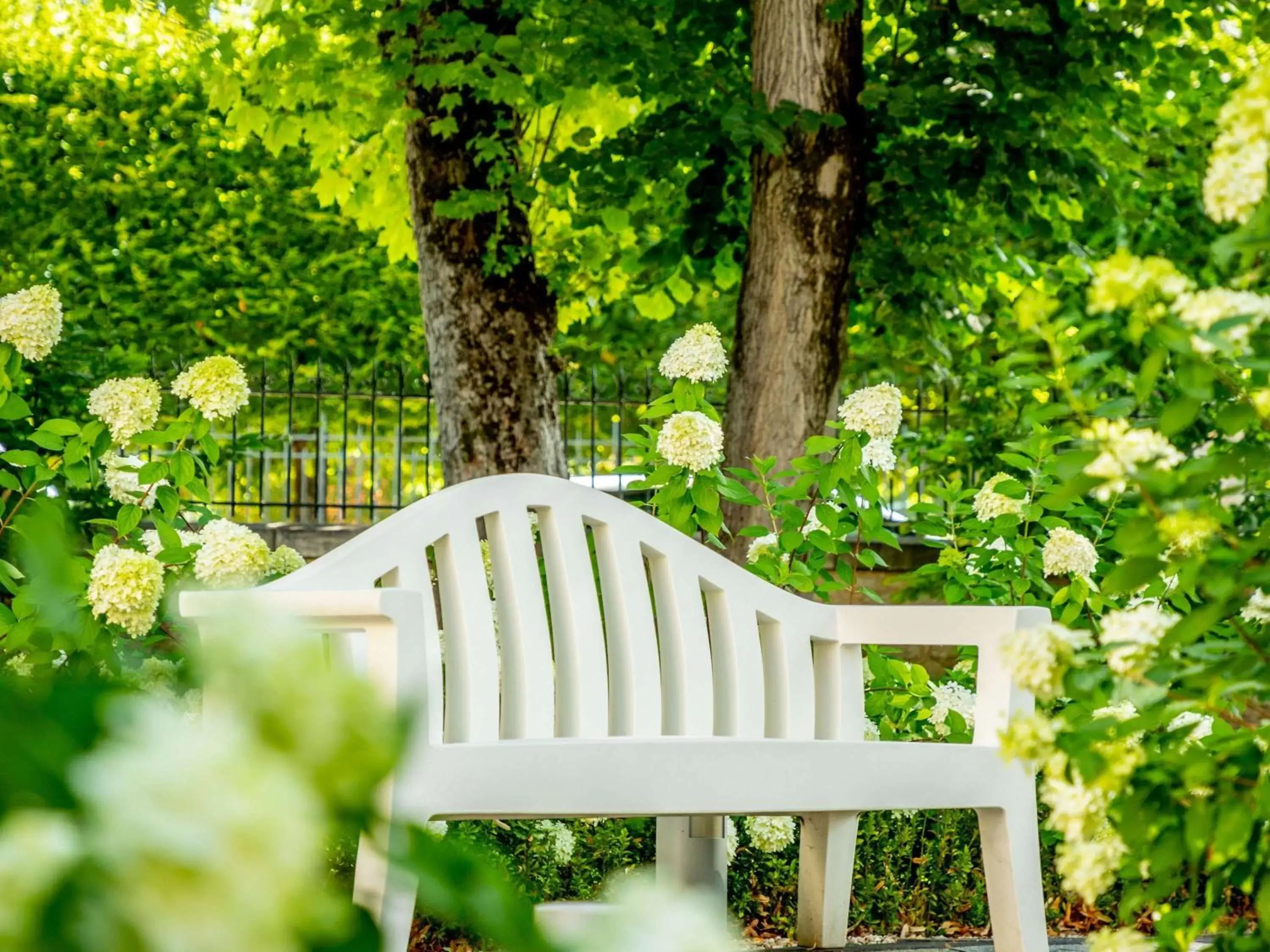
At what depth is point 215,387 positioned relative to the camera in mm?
3738

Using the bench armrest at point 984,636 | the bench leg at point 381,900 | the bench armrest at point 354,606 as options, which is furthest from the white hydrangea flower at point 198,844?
the bench armrest at point 984,636

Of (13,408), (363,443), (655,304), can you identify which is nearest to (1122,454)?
(13,408)

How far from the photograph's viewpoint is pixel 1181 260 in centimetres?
977

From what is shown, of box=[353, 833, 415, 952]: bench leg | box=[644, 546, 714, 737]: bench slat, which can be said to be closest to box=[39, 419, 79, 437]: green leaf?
box=[644, 546, 714, 737]: bench slat

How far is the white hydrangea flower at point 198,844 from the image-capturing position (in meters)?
0.36

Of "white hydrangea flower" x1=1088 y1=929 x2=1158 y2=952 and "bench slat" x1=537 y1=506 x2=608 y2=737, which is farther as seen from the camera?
"bench slat" x1=537 y1=506 x2=608 y2=737

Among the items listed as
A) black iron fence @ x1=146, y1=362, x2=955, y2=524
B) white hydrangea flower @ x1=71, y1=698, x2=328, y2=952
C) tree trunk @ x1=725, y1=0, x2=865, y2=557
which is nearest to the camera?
white hydrangea flower @ x1=71, y1=698, x2=328, y2=952

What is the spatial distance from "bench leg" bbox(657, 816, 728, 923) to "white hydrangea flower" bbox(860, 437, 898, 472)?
3.94ft

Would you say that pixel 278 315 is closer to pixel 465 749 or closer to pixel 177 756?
pixel 465 749

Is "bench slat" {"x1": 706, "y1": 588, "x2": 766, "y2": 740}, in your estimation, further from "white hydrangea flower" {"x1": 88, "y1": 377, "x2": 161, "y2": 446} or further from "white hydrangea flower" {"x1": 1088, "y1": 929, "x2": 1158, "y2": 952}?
"white hydrangea flower" {"x1": 1088, "y1": 929, "x2": 1158, "y2": 952}

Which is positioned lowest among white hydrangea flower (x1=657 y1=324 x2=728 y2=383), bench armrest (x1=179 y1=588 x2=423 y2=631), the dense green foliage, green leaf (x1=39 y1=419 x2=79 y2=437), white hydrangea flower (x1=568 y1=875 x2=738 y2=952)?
bench armrest (x1=179 y1=588 x2=423 y2=631)

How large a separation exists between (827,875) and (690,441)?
115cm

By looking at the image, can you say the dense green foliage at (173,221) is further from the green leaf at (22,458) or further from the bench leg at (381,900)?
the bench leg at (381,900)

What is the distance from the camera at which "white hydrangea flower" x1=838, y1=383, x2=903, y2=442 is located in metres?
4.01
